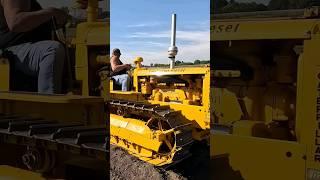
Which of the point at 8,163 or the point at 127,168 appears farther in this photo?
the point at 8,163

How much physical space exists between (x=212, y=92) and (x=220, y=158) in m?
0.28

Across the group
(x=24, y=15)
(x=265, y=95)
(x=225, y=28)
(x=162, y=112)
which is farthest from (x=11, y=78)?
(x=265, y=95)

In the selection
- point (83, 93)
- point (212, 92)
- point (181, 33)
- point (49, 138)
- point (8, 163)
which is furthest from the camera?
point (8, 163)

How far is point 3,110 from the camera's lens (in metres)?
2.20

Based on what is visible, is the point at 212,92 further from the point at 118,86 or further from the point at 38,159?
the point at 38,159

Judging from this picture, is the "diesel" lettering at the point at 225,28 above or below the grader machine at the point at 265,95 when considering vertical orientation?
above

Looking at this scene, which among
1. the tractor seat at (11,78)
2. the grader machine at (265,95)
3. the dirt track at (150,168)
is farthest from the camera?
the tractor seat at (11,78)

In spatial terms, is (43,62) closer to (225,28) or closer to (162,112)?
(162,112)

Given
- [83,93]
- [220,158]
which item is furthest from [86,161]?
[220,158]

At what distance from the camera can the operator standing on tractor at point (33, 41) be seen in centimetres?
196

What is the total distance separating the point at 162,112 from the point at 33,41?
0.74m

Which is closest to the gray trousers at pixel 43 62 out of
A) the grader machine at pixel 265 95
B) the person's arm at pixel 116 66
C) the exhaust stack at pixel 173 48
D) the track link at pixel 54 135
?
the track link at pixel 54 135

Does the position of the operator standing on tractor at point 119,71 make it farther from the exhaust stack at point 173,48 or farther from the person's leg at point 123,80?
the exhaust stack at point 173,48

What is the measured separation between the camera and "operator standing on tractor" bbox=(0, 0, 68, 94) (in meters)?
1.96
